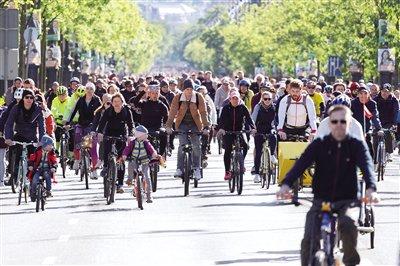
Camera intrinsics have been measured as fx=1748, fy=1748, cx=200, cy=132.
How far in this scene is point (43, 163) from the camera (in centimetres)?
2464

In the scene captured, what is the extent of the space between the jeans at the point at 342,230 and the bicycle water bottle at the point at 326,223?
0.08m

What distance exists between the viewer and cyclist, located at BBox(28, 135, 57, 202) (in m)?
24.5

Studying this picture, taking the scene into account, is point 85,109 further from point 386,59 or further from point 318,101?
point 386,59

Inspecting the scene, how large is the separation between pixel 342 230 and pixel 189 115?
14943 mm

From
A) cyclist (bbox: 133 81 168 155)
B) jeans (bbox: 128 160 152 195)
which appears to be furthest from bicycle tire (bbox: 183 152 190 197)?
jeans (bbox: 128 160 152 195)

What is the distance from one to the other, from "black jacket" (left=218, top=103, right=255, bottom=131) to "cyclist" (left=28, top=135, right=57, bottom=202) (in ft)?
14.5

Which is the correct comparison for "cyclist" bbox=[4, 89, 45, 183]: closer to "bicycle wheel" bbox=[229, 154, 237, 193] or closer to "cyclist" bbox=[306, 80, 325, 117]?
"bicycle wheel" bbox=[229, 154, 237, 193]

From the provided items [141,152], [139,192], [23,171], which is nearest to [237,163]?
[141,152]

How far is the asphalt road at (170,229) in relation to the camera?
18047 millimetres

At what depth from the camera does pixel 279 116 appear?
26562 mm

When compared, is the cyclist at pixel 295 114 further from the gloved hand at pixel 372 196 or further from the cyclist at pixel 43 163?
the gloved hand at pixel 372 196

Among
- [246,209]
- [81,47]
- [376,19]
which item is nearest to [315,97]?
[246,209]

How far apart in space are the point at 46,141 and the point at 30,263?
727 cm

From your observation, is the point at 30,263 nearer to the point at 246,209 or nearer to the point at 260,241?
the point at 260,241
